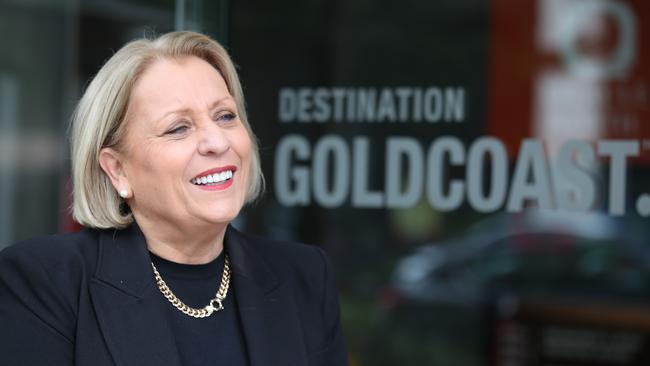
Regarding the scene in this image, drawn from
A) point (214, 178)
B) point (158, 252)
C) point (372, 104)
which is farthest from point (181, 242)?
point (372, 104)

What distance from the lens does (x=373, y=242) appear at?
14.1 feet

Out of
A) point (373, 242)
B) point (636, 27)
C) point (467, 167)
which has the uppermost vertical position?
point (636, 27)

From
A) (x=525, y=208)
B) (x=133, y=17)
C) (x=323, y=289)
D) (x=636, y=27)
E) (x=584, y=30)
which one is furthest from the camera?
(x=133, y=17)

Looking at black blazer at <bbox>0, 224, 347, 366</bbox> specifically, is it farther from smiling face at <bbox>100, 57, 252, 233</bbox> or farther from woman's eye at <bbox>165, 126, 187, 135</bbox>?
woman's eye at <bbox>165, 126, 187, 135</bbox>

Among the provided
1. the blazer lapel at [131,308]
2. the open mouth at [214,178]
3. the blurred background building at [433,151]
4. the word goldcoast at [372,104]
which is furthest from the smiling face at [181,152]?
the word goldcoast at [372,104]

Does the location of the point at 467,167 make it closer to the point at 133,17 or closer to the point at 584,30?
the point at 584,30

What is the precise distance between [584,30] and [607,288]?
4.82ft

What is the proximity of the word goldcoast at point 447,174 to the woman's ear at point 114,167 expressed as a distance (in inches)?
56.8

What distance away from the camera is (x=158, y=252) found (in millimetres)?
2146

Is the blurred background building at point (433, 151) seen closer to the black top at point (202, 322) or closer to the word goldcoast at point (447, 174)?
the word goldcoast at point (447, 174)

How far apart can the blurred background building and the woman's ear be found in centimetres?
51

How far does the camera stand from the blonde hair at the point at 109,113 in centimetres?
210

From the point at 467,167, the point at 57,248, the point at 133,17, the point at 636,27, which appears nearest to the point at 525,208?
the point at 467,167

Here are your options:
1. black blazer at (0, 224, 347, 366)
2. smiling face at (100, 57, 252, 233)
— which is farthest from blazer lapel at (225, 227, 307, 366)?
smiling face at (100, 57, 252, 233)
